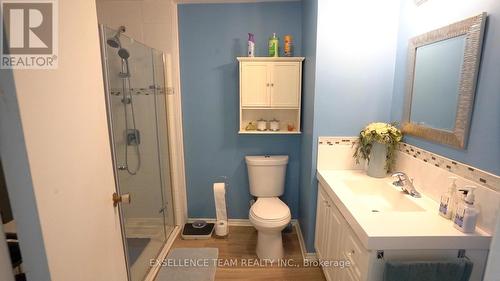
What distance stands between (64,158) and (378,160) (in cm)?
188

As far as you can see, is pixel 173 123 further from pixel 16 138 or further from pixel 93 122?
pixel 16 138

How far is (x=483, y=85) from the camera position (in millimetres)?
1139

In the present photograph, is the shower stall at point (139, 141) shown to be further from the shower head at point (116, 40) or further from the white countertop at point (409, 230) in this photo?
the white countertop at point (409, 230)

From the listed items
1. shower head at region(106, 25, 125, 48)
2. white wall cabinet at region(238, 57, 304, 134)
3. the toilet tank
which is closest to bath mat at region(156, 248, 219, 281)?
the toilet tank

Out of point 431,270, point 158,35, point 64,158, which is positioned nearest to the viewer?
point 64,158

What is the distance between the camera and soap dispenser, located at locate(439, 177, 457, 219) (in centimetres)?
123

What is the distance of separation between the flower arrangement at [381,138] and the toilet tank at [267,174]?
81cm

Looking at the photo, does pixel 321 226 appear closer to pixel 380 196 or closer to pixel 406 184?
pixel 380 196

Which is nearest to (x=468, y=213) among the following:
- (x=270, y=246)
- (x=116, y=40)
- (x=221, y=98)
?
(x=270, y=246)

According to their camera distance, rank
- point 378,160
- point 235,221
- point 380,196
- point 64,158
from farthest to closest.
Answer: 1. point 235,221
2. point 378,160
3. point 380,196
4. point 64,158

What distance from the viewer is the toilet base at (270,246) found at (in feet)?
7.07

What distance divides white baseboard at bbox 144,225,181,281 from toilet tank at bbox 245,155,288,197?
3.06 feet

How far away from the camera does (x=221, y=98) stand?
254 cm

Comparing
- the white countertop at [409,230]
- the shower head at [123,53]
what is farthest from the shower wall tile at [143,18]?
the white countertop at [409,230]
